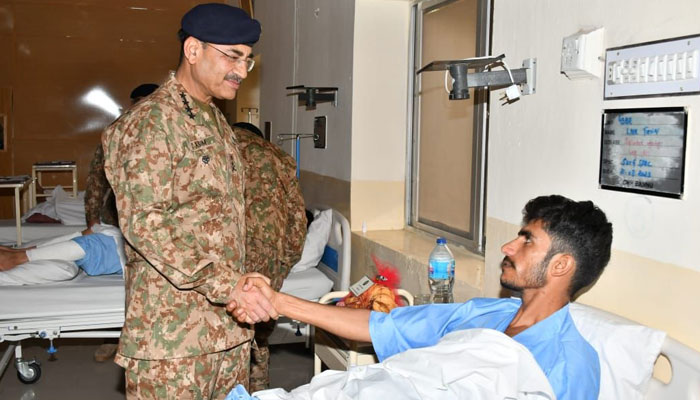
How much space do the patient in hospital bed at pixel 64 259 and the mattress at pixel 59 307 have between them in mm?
106

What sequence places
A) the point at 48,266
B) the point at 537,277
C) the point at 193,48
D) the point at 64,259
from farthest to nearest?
the point at 64,259
the point at 48,266
the point at 193,48
the point at 537,277

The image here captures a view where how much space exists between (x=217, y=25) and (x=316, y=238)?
7.68ft

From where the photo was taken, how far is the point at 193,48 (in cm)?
223

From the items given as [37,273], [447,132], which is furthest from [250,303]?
[37,273]

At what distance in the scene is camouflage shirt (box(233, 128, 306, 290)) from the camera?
363 centimetres

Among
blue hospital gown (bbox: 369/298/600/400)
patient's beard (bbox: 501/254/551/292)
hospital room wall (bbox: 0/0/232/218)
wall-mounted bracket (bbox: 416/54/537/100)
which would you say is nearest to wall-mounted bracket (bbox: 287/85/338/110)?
wall-mounted bracket (bbox: 416/54/537/100)

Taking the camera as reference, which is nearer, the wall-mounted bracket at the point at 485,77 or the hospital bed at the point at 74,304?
the wall-mounted bracket at the point at 485,77

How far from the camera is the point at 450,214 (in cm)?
360

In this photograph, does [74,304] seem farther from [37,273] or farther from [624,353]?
[624,353]

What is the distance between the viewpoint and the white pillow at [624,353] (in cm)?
173

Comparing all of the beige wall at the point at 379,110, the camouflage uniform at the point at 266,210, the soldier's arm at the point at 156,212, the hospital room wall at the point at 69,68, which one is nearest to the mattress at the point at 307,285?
the camouflage uniform at the point at 266,210

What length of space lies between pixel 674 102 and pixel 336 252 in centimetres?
278

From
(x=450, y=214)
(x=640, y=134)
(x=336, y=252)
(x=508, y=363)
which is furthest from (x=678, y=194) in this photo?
(x=336, y=252)

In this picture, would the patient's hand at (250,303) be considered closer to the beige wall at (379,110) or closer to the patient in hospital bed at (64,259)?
the beige wall at (379,110)
